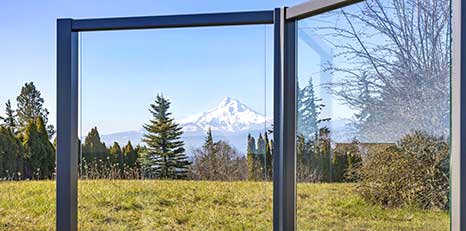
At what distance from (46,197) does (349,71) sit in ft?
6.45

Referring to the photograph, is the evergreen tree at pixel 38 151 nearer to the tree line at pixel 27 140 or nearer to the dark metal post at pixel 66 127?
the tree line at pixel 27 140

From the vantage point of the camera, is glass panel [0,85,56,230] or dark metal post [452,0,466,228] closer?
dark metal post [452,0,466,228]

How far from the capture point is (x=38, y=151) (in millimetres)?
3111

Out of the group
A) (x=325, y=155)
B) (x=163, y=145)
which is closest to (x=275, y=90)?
(x=325, y=155)

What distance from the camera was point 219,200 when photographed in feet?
9.07

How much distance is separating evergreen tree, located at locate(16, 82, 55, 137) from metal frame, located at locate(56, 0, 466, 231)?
378 mm

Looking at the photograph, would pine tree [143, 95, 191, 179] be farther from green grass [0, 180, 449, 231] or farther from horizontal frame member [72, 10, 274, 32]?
horizontal frame member [72, 10, 274, 32]

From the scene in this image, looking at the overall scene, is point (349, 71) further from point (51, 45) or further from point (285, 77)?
point (51, 45)

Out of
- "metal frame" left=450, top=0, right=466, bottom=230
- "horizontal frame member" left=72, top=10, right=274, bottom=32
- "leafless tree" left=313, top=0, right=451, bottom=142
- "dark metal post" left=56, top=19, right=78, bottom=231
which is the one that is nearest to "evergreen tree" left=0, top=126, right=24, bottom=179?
"dark metal post" left=56, top=19, right=78, bottom=231

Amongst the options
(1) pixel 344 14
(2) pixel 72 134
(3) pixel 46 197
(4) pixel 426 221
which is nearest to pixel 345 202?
(4) pixel 426 221

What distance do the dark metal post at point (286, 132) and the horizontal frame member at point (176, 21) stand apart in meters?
0.16

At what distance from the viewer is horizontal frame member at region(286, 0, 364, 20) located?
2.36 meters

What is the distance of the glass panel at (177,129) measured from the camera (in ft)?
8.96

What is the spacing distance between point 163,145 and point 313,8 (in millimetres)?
1150
